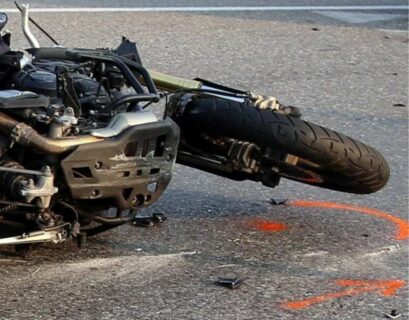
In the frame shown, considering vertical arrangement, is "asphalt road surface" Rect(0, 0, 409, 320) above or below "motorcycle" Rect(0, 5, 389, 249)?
below

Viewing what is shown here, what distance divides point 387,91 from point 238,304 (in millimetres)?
4312

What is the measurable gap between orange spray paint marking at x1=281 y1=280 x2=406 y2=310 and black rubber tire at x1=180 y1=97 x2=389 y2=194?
1.97ft

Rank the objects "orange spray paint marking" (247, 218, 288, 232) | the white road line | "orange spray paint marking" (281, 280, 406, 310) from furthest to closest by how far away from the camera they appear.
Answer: the white road line < "orange spray paint marking" (247, 218, 288, 232) < "orange spray paint marking" (281, 280, 406, 310)

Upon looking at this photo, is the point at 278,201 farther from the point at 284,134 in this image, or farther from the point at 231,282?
the point at 231,282

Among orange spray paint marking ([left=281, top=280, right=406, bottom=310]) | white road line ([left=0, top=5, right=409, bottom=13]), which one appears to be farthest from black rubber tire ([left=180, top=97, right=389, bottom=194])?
white road line ([left=0, top=5, right=409, bottom=13])

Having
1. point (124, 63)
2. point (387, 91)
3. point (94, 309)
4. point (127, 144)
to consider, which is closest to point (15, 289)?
point (94, 309)

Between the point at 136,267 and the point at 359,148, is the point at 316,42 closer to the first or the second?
the point at 359,148

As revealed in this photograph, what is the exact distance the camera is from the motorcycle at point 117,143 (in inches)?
173

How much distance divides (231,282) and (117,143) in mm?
736

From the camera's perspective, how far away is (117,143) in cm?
443

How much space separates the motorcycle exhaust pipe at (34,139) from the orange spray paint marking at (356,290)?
0.99m

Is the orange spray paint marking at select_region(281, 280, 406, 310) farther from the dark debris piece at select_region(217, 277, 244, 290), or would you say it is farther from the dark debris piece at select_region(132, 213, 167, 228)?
the dark debris piece at select_region(132, 213, 167, 228)

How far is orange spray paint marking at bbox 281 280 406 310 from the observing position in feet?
15.2

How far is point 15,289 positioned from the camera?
4.54 m
